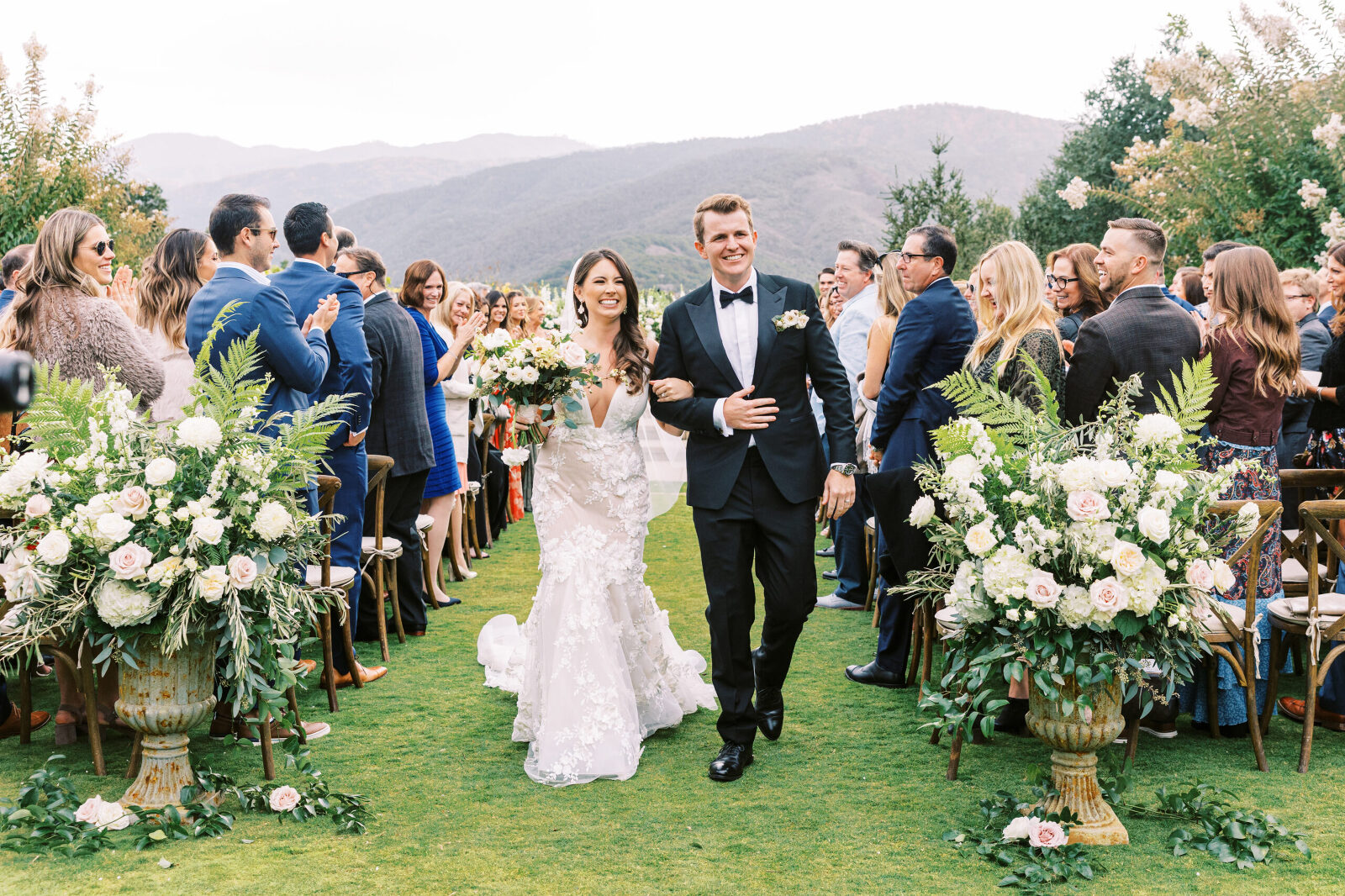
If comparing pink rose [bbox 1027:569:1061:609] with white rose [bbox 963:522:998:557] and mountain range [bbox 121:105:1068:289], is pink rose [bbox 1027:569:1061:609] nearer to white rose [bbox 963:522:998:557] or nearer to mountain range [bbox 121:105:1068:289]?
white rose [bbox 963:522:998:557]

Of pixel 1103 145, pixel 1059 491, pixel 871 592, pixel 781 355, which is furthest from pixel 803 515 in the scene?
pixel 1103 145

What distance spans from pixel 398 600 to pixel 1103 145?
23.6 meters

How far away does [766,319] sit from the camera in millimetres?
4355

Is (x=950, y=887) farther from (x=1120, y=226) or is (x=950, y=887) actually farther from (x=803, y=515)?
(x=1120, y=226)

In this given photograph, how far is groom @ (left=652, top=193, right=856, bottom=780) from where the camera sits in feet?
14.1

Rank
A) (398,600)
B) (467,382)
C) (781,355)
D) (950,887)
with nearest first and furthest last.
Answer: (950,887) < (781,355) < (398,600) < (467,382)

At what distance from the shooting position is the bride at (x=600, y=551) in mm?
4566

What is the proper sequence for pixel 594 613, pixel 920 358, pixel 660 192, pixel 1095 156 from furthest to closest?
pixel 660 192 → pixel 1095 156 → pixel 920 358 → pixel 594 613

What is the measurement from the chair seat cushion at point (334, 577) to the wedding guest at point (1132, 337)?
3684 mm

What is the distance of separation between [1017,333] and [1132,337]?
0.50 m

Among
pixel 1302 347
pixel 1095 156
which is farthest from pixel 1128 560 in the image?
pixel 1095 156

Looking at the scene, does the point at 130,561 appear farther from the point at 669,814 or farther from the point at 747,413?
the point at 747,413

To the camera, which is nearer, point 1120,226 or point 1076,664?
point 1076,664

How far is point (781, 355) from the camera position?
14.2 feet
